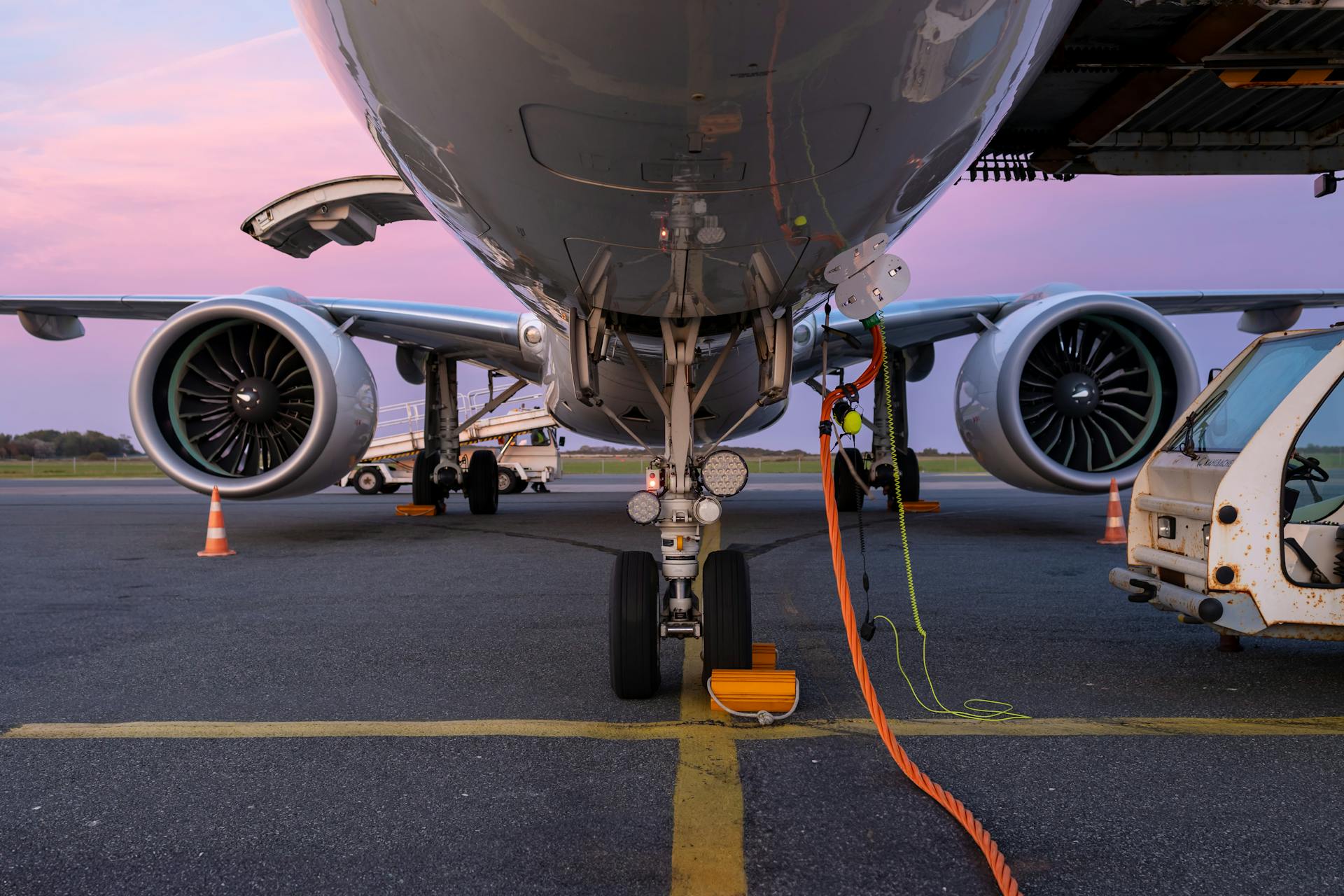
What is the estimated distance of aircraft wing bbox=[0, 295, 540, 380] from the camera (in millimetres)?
8828

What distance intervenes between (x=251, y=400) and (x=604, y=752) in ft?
20.1

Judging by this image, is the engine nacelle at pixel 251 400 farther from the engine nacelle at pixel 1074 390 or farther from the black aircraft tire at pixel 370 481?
the black aircraft tire at pixel 370 481

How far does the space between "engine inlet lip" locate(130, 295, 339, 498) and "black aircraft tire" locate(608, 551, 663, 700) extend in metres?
5.06

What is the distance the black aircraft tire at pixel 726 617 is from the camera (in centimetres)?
335

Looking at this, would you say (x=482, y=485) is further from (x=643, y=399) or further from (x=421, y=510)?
(x=643, y=399)

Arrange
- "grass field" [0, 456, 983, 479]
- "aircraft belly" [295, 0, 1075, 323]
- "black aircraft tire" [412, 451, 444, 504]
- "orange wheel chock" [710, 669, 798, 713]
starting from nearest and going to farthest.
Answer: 1. "aircraft belly" [295, 0, 1075, 323]
2. "orange wheel chock" [710, 669, 798, 713]
3. "black aircraft tire" [412, 451, 444, 504]
4. "grass field" [0, 456, 983, 479]

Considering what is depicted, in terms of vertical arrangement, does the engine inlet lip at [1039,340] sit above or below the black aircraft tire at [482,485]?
above

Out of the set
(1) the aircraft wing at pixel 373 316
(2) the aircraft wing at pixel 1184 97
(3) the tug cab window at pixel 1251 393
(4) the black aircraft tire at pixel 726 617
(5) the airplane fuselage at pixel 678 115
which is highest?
(2) the aircraft wing at pixel 1184 97

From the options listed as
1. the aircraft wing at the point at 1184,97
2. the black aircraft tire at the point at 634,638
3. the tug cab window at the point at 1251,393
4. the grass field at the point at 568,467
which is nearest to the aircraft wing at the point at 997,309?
the aircraft wing at the point at 1184,97

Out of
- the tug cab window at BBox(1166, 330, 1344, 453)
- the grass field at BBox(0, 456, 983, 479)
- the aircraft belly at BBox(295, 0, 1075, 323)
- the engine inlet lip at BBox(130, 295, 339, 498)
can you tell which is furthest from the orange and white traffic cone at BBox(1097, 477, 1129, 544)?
the grass field at BBox(0, 456, 983, 479)

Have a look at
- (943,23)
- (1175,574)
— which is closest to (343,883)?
(943,23)

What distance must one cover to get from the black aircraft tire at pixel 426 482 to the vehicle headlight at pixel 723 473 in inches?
324

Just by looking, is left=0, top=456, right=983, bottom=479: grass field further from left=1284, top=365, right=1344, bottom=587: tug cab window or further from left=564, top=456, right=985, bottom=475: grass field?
left=1284, top=365, right=1344, bottom=587: tug cab window

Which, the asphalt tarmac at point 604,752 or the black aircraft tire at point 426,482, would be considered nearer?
the asphalt tarmac at point 604,752
